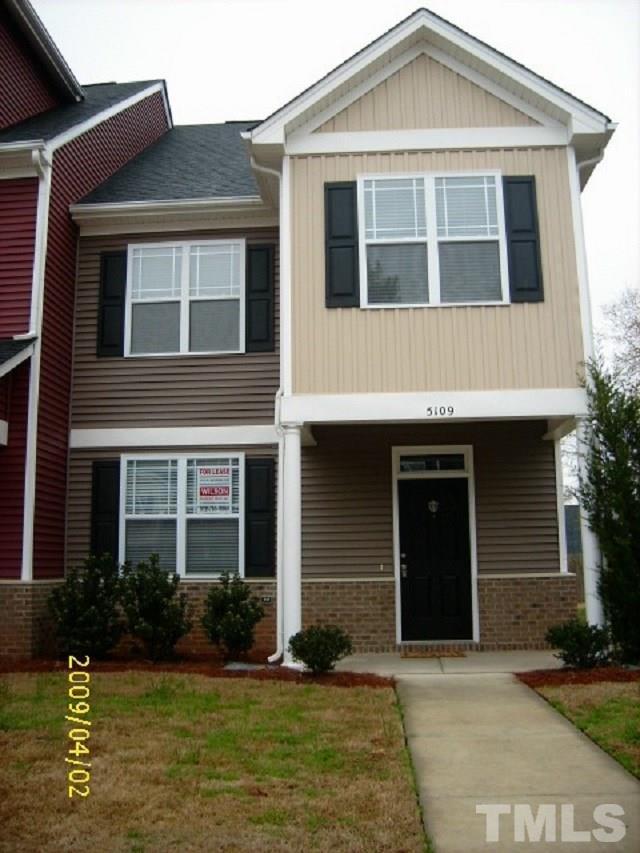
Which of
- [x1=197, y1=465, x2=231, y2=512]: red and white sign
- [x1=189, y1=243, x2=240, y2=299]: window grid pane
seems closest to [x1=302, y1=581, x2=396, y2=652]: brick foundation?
[x1=197, y1=465, x2=231, y2=512]: red and white sign

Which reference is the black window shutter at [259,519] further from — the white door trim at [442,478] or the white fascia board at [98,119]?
the white fascia board at [98,119]

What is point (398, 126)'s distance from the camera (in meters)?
10.9

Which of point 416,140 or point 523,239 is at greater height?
point 416,140

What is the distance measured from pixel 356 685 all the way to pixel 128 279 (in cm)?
687

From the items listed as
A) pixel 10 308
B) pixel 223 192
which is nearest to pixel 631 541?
pixel 223 192

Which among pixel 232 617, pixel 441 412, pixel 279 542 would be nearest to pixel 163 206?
pixel 279 542

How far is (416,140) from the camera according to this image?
10820mm

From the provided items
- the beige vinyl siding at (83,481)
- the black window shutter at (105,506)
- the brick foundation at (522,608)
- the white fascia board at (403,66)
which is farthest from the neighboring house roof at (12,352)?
the brick foundation at (522,608)

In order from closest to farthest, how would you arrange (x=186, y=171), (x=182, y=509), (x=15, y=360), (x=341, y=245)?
(x=341, y=245) < (x=15, y=360) < (x=182, y=509) < (x=186, y=171)

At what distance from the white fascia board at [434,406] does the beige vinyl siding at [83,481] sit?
6.57 feet

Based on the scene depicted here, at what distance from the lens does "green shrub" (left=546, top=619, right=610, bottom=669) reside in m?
9.16

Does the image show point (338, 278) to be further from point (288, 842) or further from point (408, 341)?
point (288, 842)

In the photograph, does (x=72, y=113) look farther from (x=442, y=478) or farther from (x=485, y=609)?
(x=485, y=609)
